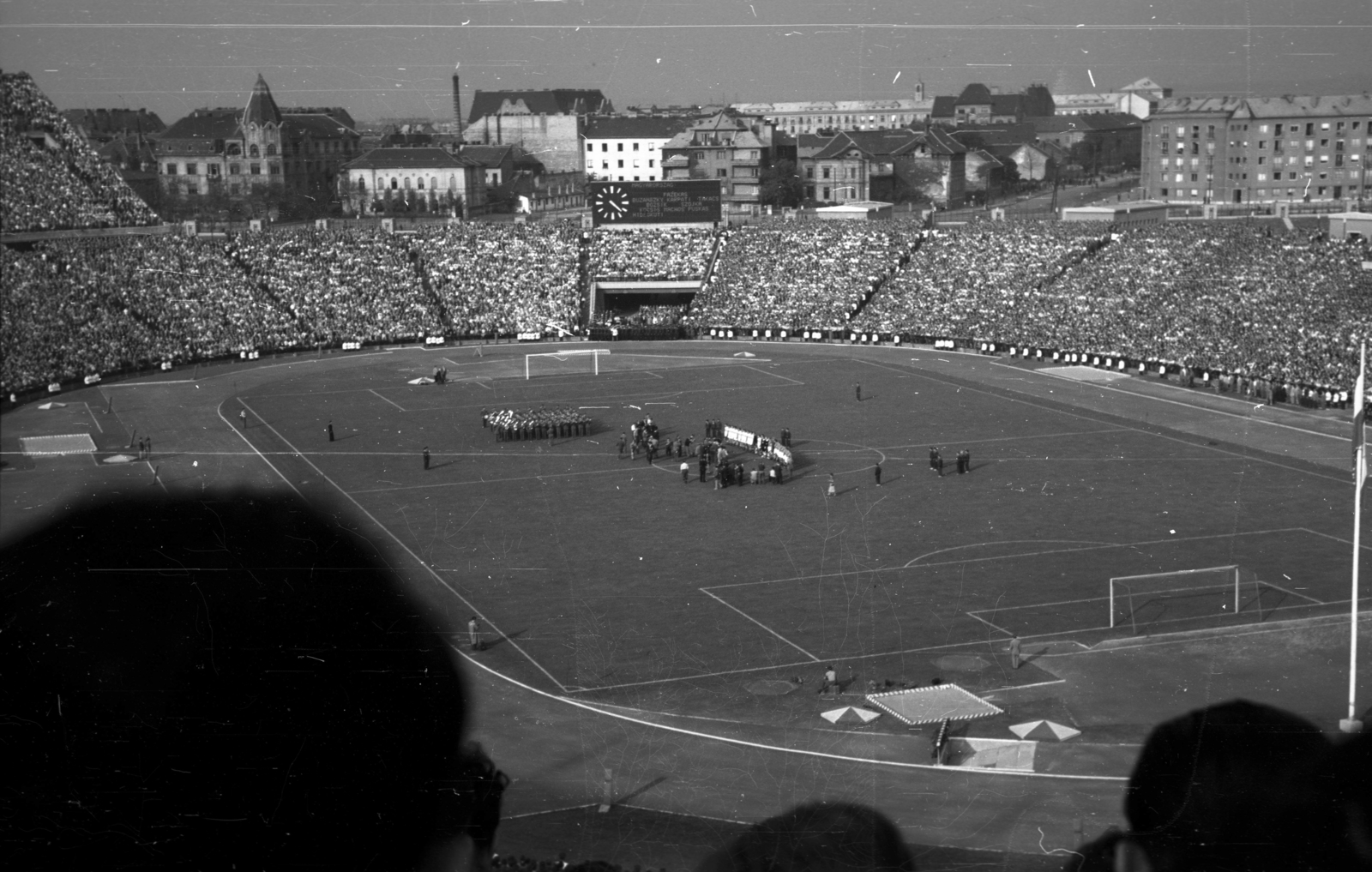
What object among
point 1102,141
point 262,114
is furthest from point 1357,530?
point 1102,141

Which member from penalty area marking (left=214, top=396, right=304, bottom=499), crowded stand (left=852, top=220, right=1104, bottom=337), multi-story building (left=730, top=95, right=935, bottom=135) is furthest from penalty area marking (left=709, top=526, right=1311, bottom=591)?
multi-story building (left=730, top=95, right=935, bottom=135)

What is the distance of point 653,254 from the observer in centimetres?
6041

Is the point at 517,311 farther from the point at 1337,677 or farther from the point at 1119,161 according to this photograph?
the point at 1119,161

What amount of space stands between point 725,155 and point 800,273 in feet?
93.3

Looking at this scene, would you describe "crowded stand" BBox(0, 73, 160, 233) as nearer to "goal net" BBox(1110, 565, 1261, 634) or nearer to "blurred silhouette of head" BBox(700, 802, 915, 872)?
"blurred silhouette of head" BBox(700, 802, 915, 872)

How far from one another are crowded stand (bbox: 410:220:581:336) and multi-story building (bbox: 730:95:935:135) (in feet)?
174

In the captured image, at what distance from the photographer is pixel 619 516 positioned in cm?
2552

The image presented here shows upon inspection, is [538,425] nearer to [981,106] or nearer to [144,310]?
[144,310]

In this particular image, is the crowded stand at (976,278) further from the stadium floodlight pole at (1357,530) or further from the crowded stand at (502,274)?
the stadium floodlight pole at (1357,530)

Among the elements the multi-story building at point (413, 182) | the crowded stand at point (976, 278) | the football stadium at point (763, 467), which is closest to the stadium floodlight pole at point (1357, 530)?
the football stadium at point (763, 467)

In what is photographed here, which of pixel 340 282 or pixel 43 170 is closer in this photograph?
pixel 43 170

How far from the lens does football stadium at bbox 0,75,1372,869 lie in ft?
48.0

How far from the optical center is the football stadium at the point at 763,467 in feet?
48.0

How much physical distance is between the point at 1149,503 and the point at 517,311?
3411 cm
